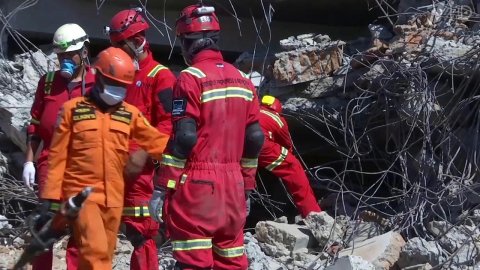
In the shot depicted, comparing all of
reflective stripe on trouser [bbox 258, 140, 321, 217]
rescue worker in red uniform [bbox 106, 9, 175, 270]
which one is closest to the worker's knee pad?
rescue worker in red uniform [bbox 106, 9, 175, 270]

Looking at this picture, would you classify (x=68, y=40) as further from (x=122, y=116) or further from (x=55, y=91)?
(x=122, y=116)

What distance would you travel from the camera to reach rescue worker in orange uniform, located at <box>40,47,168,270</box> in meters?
4.81

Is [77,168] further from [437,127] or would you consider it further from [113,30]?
[437,127]

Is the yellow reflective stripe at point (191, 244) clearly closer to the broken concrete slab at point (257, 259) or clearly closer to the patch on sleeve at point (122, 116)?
the patch on sleeve at point (122, 116)

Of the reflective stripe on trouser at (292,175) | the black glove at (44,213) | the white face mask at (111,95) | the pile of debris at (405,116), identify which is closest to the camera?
the black glove at (44,213)

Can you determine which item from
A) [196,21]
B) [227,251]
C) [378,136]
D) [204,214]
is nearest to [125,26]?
[196,21]

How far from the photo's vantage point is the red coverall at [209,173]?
490 centimetres

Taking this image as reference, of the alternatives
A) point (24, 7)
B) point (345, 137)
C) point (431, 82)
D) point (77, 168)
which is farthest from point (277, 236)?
point (24, 7)

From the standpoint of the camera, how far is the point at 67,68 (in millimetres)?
5680

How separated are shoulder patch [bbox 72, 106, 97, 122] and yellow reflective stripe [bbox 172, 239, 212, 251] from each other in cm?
75

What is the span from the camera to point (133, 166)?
16.6ft

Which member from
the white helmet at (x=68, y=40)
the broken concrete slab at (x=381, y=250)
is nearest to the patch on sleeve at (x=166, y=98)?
the white helmet at (x=68, y=40)

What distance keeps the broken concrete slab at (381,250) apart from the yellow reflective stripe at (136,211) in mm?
1361

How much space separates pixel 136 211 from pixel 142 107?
0.63 meters
